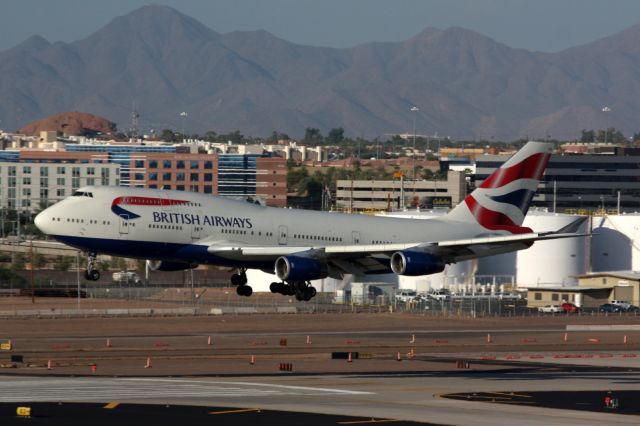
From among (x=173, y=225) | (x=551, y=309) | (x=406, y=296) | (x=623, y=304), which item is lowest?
(x=551, y=309)

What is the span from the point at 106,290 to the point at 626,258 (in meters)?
68.9

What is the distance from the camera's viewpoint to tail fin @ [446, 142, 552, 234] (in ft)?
370

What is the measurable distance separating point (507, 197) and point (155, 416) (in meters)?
51.4

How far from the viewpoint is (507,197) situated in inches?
4464

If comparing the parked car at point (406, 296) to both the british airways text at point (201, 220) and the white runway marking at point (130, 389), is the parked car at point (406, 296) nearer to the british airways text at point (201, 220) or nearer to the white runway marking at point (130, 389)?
the british airways text at point (201, 220)

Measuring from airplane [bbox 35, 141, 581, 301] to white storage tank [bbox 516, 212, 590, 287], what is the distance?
2890 inches

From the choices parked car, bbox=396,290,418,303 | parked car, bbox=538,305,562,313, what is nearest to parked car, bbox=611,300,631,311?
parked car, bbox=538,305,562,313

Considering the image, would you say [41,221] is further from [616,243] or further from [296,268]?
[616,243]

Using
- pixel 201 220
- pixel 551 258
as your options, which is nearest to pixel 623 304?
pixel 551 258

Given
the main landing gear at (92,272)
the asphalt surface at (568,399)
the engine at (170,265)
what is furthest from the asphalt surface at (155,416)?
the engine at (170,265)

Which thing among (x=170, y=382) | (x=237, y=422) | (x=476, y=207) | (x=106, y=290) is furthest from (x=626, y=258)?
(x=237, y=422)

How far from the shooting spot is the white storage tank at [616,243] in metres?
189

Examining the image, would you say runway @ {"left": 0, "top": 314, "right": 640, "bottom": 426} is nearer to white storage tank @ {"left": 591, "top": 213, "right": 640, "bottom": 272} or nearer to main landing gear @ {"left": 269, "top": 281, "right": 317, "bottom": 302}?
main landing gear @ {"left": 269, "top": 281, "right": 317, "bottom": 302}

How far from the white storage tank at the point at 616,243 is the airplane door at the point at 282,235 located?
312 feet
